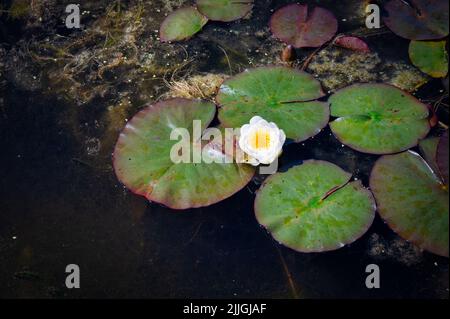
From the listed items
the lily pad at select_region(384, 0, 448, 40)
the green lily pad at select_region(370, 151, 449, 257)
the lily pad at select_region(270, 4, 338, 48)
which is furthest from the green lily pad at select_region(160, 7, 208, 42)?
the green lily pad at select_region(370, 151, 449, 257)

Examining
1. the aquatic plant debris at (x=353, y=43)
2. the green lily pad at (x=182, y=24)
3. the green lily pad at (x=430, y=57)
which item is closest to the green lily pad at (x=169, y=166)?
the green lily pad at (x=182, y=24)

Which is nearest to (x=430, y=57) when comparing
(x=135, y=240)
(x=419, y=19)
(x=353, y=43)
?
(x=419, y=19)

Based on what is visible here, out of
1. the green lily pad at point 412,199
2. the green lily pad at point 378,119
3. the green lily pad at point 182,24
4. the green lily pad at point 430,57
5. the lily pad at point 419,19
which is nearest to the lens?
the green lily pad at point 412,199

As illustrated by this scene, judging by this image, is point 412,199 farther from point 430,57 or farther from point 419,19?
point 419,19

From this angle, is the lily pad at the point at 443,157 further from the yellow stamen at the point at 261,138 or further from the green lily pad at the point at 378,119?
the yellow stamen at the point at 261,138

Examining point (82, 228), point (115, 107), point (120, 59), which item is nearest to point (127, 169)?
point (82, 228)

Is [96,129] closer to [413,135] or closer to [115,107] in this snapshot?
[115,107]

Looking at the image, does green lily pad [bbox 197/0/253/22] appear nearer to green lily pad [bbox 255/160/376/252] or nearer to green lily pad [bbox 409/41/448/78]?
green lily pad [bbox 409/41/448/78]
